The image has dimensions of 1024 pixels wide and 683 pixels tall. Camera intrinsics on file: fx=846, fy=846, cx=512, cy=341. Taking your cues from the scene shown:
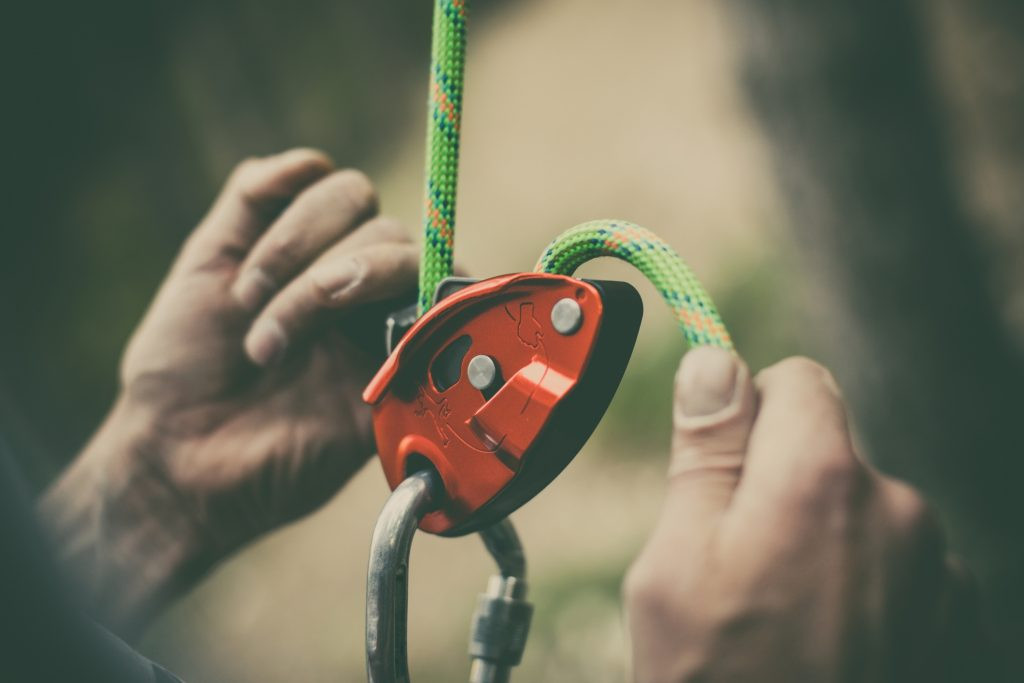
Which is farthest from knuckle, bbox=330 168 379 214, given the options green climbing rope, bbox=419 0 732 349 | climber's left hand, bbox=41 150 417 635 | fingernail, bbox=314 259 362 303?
green climbing rope, bbox=419 0 732 349

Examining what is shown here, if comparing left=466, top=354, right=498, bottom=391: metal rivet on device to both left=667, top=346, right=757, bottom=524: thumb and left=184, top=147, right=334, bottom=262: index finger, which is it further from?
left=184, top=147, right=334, bottom=262: index finger

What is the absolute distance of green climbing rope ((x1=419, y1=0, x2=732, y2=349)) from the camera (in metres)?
0.42

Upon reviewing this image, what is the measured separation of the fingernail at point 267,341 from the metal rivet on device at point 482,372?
30 centimetres

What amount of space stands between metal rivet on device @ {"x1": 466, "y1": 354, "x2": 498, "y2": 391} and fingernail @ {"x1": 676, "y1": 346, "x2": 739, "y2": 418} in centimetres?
9

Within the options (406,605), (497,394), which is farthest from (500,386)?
(406,605)

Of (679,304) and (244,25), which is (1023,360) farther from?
(244,25)

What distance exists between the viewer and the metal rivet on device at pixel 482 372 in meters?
0.41

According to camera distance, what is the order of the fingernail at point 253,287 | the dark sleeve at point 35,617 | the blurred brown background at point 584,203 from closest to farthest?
the dark sleeve at point 35,617
the fingernail at point 253,287
the blurred brown background at point 584,203

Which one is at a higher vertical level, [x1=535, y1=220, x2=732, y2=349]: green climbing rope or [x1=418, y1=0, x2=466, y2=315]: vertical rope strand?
[x1=418, y1=0, x2=466, y2=315]: vertical rope strand

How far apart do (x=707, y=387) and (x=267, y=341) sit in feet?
1.34

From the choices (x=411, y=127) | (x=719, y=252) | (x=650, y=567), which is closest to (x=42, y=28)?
(x=411, y=127)

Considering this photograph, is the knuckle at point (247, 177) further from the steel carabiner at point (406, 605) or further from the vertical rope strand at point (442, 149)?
the steel carabiner at point (406, 605)

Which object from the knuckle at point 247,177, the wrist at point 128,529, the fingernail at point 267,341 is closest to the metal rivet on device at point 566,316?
the fingernail at point 267,341

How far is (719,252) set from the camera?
89.0 inches
